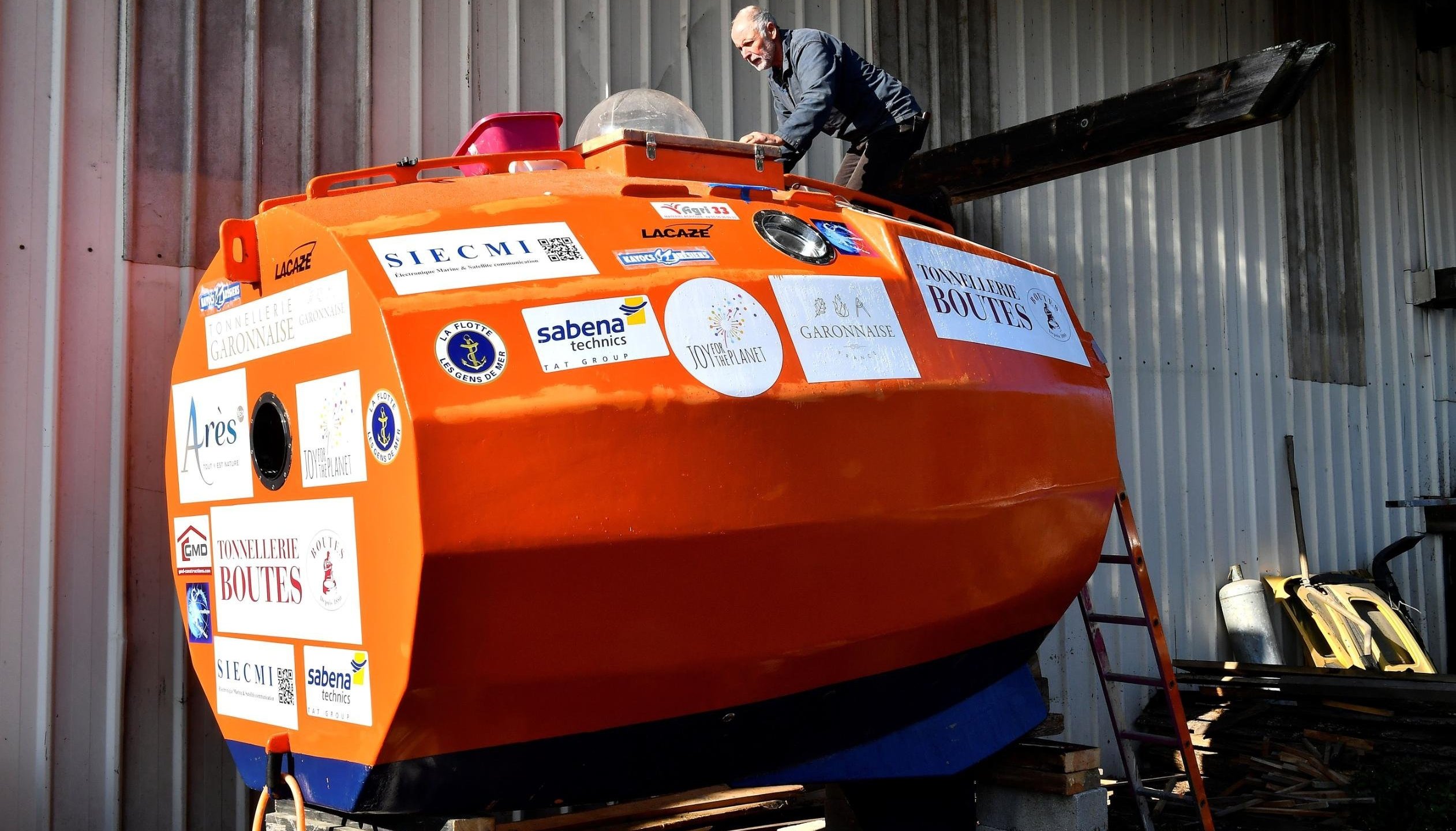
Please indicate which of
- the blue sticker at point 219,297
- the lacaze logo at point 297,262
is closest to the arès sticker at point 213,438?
the blue sticker at point 219,297

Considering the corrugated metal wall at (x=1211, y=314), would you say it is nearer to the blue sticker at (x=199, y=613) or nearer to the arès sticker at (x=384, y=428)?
the blue sticker at (x=199, y=613)

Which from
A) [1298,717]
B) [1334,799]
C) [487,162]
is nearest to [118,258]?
[487,162]

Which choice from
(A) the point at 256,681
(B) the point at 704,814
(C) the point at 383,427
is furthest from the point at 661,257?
(B) the point at 704,814

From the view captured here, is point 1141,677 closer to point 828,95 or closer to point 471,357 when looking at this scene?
point 828,95

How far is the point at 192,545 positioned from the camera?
10.1 ft

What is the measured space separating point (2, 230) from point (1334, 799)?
652 cm

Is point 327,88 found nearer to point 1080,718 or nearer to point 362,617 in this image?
point 362,617

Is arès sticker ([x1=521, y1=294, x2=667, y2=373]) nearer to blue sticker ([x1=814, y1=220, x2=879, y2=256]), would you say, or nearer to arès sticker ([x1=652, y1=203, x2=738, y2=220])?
arès sticker ([x1=652, y1=203, x2=738, y2=220])

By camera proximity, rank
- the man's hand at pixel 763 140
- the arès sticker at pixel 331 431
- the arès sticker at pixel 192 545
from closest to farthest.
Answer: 1. the arès sticker at pixel 331 431
2. the arès sticker at pixel 192 545
3. the man's hand at pixel 763 140

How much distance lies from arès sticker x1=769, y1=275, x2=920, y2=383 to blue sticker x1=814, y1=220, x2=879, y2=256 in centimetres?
11

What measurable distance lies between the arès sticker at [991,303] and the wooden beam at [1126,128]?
1354mm

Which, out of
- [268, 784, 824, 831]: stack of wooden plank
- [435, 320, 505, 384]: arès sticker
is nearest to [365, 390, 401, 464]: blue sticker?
[435, 320, 505, 384]: arès sticker

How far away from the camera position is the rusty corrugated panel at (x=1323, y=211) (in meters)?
9.53

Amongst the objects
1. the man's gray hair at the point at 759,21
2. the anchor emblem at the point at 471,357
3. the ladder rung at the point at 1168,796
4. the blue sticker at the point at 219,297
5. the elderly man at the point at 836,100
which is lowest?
the ladder rung at the point at 1168,796
